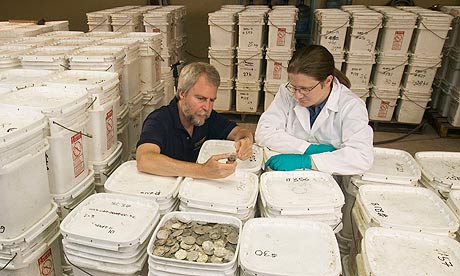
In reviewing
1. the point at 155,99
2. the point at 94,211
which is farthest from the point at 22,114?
the point at 155,99

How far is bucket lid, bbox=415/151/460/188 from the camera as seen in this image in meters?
1.83

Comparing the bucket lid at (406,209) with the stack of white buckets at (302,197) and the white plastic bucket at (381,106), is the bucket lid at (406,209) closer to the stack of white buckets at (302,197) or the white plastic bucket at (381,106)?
the stack of white buckets at (302,197)

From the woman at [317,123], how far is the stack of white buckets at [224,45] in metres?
2.49

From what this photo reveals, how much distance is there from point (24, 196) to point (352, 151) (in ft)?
4.80

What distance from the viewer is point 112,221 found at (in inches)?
57.5

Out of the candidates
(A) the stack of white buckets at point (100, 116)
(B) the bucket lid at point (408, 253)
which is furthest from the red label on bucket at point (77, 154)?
(B) the bucket lid at point (408, 253)

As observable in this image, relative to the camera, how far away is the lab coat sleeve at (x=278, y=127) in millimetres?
2107

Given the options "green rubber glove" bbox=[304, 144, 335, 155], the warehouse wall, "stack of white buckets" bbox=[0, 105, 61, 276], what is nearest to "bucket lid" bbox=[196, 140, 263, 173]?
"green rubber glove" bbox=[304, 144, 335, 155]

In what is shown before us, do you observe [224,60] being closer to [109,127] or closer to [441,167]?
[109,127]

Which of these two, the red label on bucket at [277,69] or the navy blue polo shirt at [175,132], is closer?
the navy blue polo shirt at [175,132]

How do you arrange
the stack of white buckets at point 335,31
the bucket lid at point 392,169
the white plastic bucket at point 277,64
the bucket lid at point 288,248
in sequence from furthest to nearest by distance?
the white plastic bucket at point 277,64, the stack of white buckets at point 335,31, the bucket lid at point 392,169, the bucket lid at point 288,248

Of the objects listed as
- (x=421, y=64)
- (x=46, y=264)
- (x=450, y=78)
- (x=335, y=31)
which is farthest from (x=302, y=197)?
(x=450, y=78)

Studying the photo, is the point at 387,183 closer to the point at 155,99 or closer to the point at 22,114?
the point at 22,114

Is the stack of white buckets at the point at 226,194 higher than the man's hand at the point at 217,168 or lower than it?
lower
